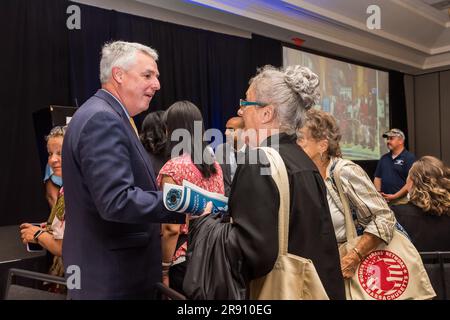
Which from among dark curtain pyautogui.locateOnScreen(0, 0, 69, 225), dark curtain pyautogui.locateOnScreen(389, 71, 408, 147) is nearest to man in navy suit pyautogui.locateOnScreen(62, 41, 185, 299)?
dark curtain pyautogui.locateOnScreen(0, 0, 69, 225)

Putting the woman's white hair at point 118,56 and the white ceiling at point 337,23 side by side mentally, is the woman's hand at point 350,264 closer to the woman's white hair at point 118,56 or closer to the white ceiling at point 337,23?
the woman's white hair at point 118,56

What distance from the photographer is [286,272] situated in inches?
38.9

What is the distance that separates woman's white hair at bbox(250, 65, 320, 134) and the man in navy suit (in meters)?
0.38

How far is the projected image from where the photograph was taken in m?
5.78

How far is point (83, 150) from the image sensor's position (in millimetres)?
1120

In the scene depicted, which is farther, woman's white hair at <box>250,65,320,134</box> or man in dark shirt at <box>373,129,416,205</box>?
man in dark shirt at <box>373,129,416,205</box>

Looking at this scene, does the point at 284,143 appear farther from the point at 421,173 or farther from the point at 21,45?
the point at 21,45

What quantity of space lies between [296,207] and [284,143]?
190mm

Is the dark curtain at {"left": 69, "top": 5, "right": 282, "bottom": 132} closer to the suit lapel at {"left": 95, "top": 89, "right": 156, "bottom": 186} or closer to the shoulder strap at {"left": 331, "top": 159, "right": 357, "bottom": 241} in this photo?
the suit lapel at {"left": 95, "top": 89, "right": 156, "bottom": 186}

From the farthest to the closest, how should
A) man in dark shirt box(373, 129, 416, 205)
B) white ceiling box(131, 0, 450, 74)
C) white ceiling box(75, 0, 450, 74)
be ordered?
man in dark shirt box(373, 129, 416, 205) → white ceiling box(131, 0, 450, 74) → white ceiling box(75, 0, 450, 74)

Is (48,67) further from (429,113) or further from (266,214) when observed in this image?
(429,113)

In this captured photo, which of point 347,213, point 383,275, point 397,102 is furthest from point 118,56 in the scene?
point 397,102

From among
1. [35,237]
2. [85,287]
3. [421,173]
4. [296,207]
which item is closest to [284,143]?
[296,207]
